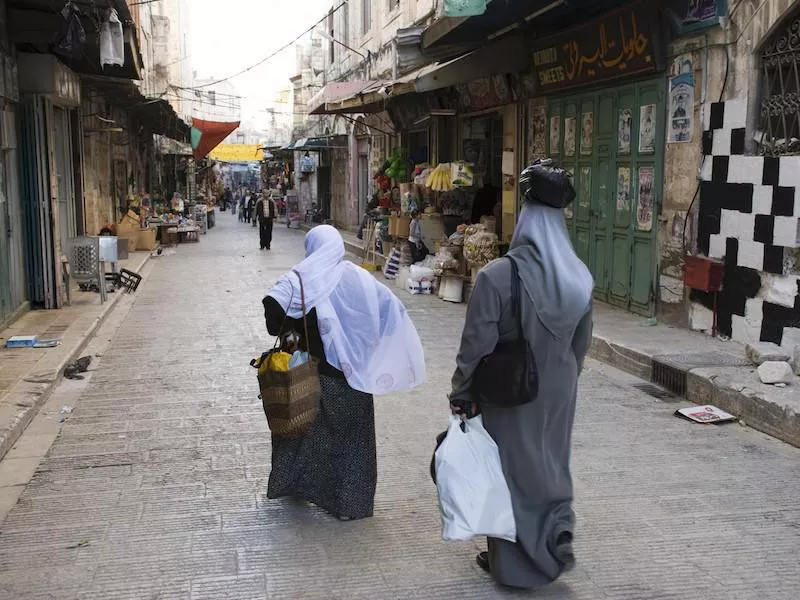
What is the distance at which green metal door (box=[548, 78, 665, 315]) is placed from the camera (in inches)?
358

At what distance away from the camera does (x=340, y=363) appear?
4.06m

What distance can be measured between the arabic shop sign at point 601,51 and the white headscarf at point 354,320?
5786 millimetres

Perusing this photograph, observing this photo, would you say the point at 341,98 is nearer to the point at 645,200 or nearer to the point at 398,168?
the point at 398,168

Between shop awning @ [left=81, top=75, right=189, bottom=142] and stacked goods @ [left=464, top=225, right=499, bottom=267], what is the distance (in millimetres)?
6790

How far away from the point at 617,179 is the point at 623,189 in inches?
7.5

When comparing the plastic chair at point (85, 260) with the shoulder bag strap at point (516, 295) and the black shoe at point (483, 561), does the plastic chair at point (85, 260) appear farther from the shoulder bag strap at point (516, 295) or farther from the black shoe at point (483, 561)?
the shoulder bag strap at point (516, 295)

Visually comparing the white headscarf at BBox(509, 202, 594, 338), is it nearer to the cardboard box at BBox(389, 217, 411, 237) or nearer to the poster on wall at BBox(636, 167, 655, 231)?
the poster on wall at BBox(636, 167, 655, 231)

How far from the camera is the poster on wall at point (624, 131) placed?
31.3 ft

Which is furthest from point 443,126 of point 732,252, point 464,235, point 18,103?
point 732,252

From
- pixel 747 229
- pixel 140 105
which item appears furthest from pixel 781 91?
pixel 140 105

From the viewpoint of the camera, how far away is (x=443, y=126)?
16172mm

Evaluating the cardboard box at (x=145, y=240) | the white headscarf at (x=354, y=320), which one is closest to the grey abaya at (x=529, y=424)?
the white headscarf at (x=354, y=320)

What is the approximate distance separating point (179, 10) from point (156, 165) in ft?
35.2

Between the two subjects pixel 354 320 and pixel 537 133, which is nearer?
pixel 354 320
